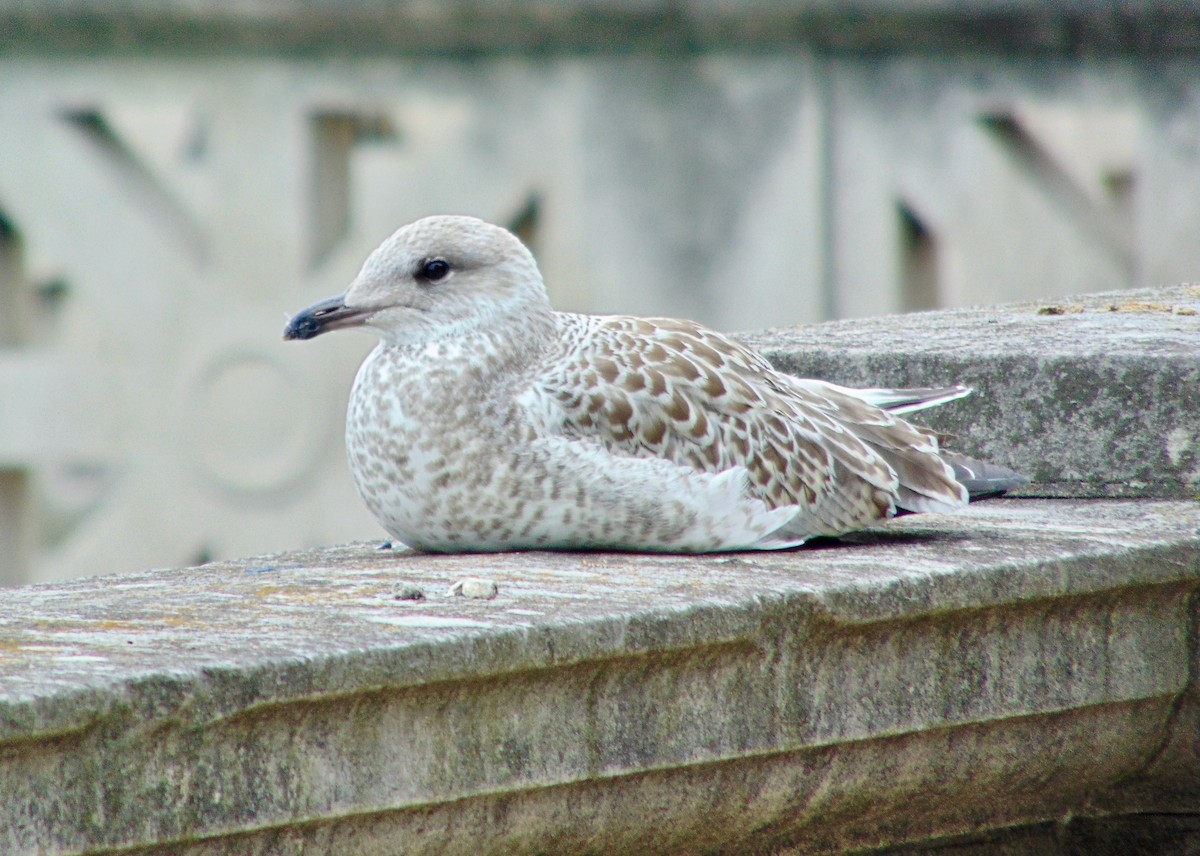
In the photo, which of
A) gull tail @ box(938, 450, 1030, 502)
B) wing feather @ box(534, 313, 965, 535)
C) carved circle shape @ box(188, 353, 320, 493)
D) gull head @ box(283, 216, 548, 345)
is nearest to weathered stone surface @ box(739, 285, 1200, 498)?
gull tail @ box(938, 450, 1030, 502)

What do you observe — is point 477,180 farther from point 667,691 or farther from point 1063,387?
point 667,691

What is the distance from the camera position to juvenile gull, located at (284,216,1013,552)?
328cm

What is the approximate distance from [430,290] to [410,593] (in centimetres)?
93

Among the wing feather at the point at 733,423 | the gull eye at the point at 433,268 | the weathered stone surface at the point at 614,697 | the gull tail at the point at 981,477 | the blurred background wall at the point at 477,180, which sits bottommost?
the weathered stone surface at the point at 614,697

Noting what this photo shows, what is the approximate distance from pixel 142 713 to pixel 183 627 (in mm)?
360

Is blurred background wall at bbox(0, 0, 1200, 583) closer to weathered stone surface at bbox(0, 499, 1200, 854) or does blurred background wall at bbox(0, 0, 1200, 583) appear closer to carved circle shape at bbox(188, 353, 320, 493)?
carved circle shape at bbox(188, 353, 320, 493)

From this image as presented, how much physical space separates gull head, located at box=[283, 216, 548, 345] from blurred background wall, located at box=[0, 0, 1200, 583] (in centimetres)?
417

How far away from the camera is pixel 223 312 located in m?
8.07

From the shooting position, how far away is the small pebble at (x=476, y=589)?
8.93 ft

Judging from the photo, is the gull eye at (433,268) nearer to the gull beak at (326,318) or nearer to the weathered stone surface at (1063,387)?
the gull beak at (326,318)

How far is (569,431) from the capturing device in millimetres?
3316

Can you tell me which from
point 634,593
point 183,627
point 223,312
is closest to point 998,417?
point 634,593

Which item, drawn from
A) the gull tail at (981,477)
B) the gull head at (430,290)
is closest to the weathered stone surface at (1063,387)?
the gull tail at (981,477)

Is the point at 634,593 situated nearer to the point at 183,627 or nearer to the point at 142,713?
the point at 183,627
